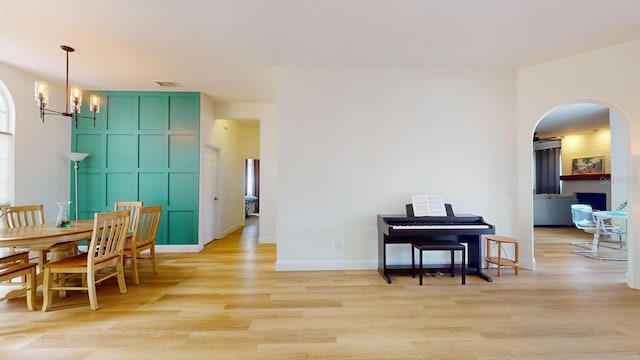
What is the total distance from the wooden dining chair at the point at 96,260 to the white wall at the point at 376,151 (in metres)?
1.72

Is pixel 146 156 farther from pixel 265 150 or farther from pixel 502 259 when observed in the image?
pixel 502 259

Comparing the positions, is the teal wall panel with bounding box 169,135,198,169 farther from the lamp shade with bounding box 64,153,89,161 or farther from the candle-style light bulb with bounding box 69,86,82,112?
the candle-style light bulb with bounding box 69,86,82,112

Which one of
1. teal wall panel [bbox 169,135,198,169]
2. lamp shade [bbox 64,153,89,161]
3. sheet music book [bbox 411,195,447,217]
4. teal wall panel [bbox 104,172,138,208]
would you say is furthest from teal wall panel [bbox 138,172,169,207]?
sheet music book [bbox 411,195,447,217]

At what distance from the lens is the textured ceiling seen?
8.05 ft

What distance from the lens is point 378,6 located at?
96.1 inches

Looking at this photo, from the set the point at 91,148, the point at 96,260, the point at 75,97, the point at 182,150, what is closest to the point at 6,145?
the point at 91,148

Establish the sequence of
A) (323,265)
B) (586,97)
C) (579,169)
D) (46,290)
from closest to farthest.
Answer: (46,290) → (586,97) → (323,265) → (579,169)

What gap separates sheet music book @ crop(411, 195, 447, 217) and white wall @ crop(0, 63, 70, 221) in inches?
205

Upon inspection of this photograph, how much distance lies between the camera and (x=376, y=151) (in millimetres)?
3775

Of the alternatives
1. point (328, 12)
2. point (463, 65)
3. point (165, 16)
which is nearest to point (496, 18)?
point (463, 65)

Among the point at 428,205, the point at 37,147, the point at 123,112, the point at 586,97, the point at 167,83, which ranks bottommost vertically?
the point at 428,205

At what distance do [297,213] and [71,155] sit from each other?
3529 millimetres

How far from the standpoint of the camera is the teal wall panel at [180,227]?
15.6 ft

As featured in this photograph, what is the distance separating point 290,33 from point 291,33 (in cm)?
1
